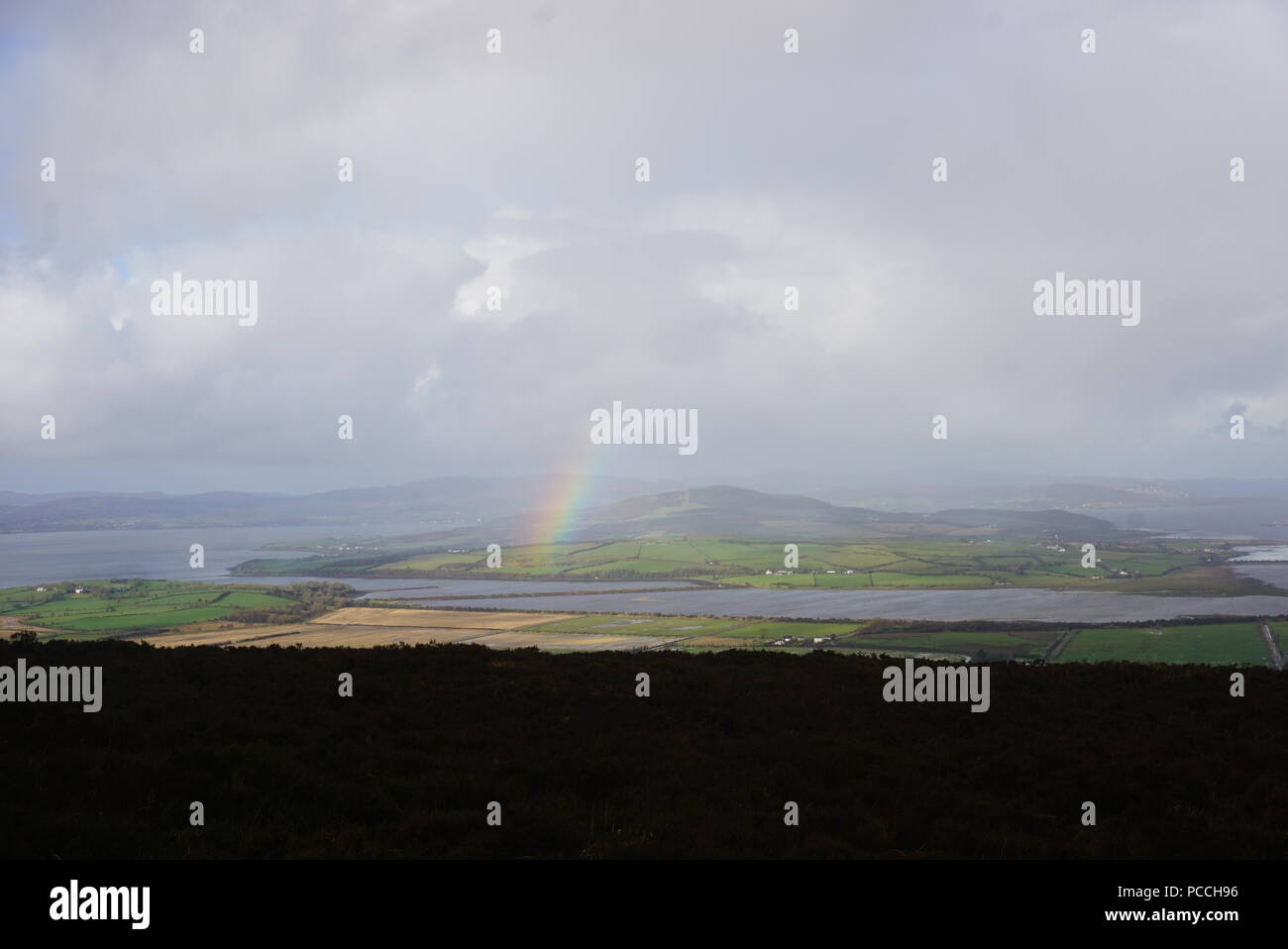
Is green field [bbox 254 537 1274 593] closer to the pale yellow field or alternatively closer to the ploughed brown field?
the pale yellow field

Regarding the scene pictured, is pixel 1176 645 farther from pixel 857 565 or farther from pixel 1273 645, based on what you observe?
pixel 857 565

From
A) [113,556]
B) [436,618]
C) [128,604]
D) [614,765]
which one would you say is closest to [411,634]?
[436,618]

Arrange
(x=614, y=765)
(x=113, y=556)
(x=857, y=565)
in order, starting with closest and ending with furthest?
1. (x=614, y=765)
2. (x=857, y=565)
3. (x=113, y=556)

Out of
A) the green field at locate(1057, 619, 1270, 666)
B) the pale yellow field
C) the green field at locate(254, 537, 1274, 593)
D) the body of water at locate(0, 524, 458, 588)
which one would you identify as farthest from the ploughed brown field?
the green field at locate(254, 537, 1274, 593)

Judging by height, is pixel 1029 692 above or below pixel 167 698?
below

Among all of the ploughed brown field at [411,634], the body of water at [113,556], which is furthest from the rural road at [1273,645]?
the body of water at [113,556]
